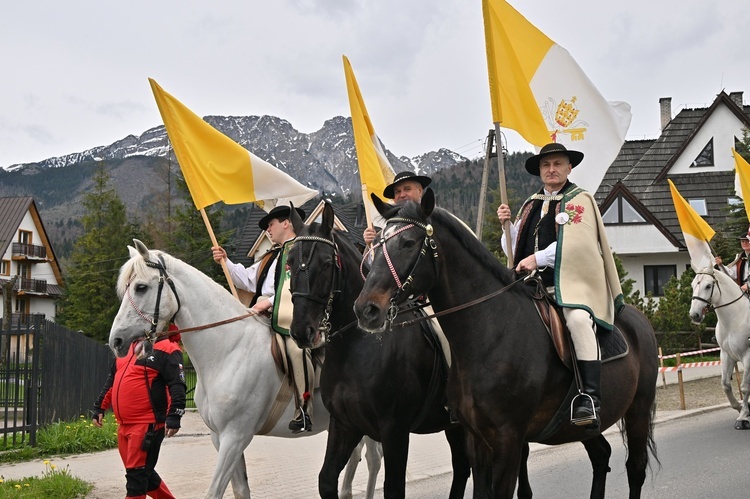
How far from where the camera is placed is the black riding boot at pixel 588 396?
541cm

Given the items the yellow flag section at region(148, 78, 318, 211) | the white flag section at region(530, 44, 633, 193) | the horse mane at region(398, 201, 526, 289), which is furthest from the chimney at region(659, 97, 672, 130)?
the horse mane at region(398, 201, 526, 289)

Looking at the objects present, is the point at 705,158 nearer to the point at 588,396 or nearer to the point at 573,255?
the point at 573,255

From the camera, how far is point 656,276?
1533 inches

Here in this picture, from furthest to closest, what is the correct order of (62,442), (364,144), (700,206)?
(700,206)
(62,442)
(364,144)

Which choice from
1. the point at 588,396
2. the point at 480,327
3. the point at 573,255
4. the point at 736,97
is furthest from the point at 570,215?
the point at 736,97

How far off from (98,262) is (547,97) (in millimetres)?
43620

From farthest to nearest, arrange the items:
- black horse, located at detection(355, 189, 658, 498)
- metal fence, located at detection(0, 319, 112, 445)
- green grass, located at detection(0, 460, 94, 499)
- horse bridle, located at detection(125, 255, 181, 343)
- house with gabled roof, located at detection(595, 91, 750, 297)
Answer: house with gabled roof, located at detection(595, 91, 750, 297)
metal fence, located at detection(0, 319, 112, 445)
green grass, located at detection(0, 460, 94, 499)
horse bridle, located at detection(125, 255, 181, 343)
black horse, located at detection(355, 189, 658, 498)

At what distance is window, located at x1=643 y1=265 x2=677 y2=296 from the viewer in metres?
38.7

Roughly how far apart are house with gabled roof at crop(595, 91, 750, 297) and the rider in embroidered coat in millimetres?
32100

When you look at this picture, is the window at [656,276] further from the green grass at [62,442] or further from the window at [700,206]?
the green grass at [62,442]

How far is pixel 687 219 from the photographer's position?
46.4 ft

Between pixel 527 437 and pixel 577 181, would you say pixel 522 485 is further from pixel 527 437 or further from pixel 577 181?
pixel 577 181

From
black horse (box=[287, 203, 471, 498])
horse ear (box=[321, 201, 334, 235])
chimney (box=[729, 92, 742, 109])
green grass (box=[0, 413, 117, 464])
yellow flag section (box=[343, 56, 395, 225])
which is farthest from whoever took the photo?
chimney (box=[729, 92, 742, 109])

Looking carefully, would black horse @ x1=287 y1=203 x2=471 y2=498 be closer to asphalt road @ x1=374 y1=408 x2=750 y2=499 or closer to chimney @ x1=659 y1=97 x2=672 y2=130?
asphalt road @ x1=374 y1=408 x2=750 y2=499
